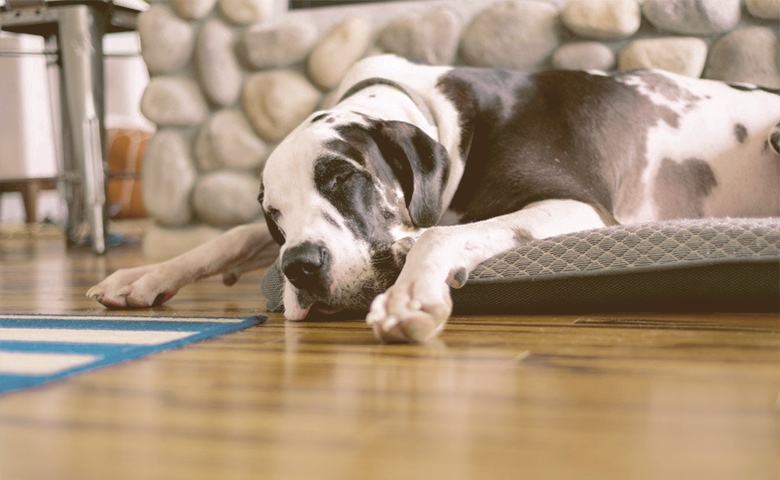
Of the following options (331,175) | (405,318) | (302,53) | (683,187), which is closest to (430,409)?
(405,318)

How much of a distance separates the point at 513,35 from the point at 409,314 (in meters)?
2.03

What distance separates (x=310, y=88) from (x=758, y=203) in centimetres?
170

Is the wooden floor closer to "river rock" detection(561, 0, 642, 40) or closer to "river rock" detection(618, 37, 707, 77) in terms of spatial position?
"river rock" detection(618, 37, 707, 77)

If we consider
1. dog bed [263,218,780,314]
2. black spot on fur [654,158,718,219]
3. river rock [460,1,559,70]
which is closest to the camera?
dog bed [263,218,780,314]

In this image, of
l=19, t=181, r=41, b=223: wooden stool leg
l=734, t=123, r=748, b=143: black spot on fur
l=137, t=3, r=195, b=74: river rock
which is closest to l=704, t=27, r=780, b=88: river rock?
l=734, t=123, r=748, b=143: black spot on fur

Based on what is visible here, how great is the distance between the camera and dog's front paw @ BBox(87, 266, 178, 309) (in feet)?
6.58

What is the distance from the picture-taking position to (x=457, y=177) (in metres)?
2.11

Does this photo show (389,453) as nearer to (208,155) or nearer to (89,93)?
(208,155)

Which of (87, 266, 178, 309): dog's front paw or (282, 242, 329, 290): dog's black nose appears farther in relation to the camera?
(87, 266, 178, 309): dog's front paw

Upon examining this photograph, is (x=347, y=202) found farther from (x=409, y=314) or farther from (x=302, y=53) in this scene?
(x=302, y=53)

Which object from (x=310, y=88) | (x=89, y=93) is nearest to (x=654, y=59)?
(x=310, y=88)

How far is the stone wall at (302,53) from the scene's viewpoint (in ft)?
9.73

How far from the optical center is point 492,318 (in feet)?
5.51

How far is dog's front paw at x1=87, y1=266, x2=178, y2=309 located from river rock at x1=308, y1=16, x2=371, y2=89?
1476mm
